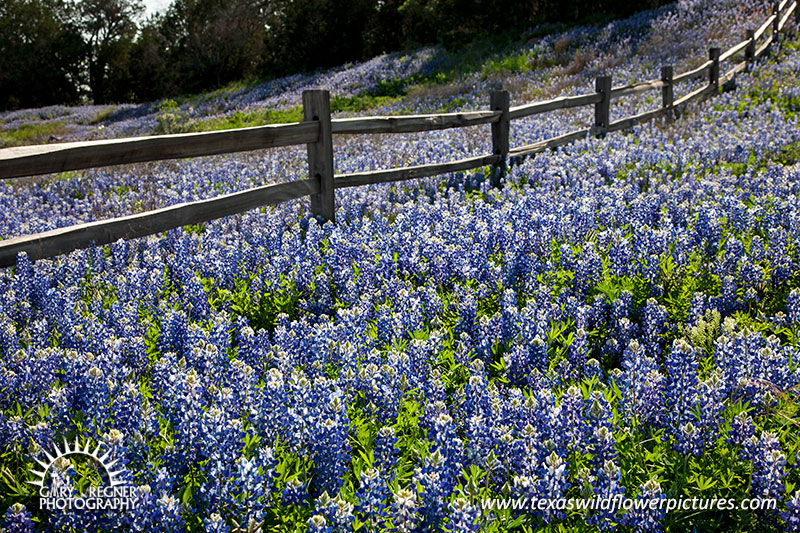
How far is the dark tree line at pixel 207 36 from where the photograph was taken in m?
27.5

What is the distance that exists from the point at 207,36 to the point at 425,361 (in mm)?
37605

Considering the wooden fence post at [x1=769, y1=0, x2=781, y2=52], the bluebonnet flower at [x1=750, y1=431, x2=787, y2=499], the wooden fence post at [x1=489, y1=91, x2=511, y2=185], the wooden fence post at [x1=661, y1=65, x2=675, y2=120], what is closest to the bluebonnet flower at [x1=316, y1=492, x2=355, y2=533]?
the bluebonnet flower at [x1=750, y1=431, x2=787, y2=499]

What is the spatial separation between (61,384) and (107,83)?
4944cm

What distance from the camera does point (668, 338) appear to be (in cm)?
380

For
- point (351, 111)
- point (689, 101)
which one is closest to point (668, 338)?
point (689, 101)

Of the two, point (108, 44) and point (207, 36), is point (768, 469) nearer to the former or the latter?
point (207, 36)

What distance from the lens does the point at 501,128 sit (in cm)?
920

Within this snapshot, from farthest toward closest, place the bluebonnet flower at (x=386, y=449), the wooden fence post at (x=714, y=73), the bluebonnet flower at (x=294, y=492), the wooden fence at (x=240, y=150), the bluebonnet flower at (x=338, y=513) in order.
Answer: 1. the wooden fence post at (x=714, y=73)
2. the wooden fence at (x=240, y=150)
3. the bluebonnet flower at (x=386, y=449)
4. the bluebonnet flower at (x=294, y=492)
5. the bluebonnet flower at (x=338, y=513)

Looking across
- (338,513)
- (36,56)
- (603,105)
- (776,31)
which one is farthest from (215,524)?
(36,56)

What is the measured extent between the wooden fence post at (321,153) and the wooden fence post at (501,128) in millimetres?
3285

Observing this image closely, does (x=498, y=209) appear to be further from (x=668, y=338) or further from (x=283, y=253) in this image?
(x=668, y=338)

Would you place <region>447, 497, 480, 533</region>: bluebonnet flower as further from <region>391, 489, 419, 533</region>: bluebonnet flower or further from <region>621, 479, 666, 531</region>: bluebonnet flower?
<region>621, 479, 666, 531</region>: bluebonnet flower

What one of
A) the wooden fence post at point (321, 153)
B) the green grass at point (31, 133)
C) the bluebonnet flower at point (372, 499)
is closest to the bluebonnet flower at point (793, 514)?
the bluebonnet flower at point (372, 499)

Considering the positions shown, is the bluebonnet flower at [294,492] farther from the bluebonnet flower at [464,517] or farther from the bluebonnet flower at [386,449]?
the bluebonnet flower at [464,517]
